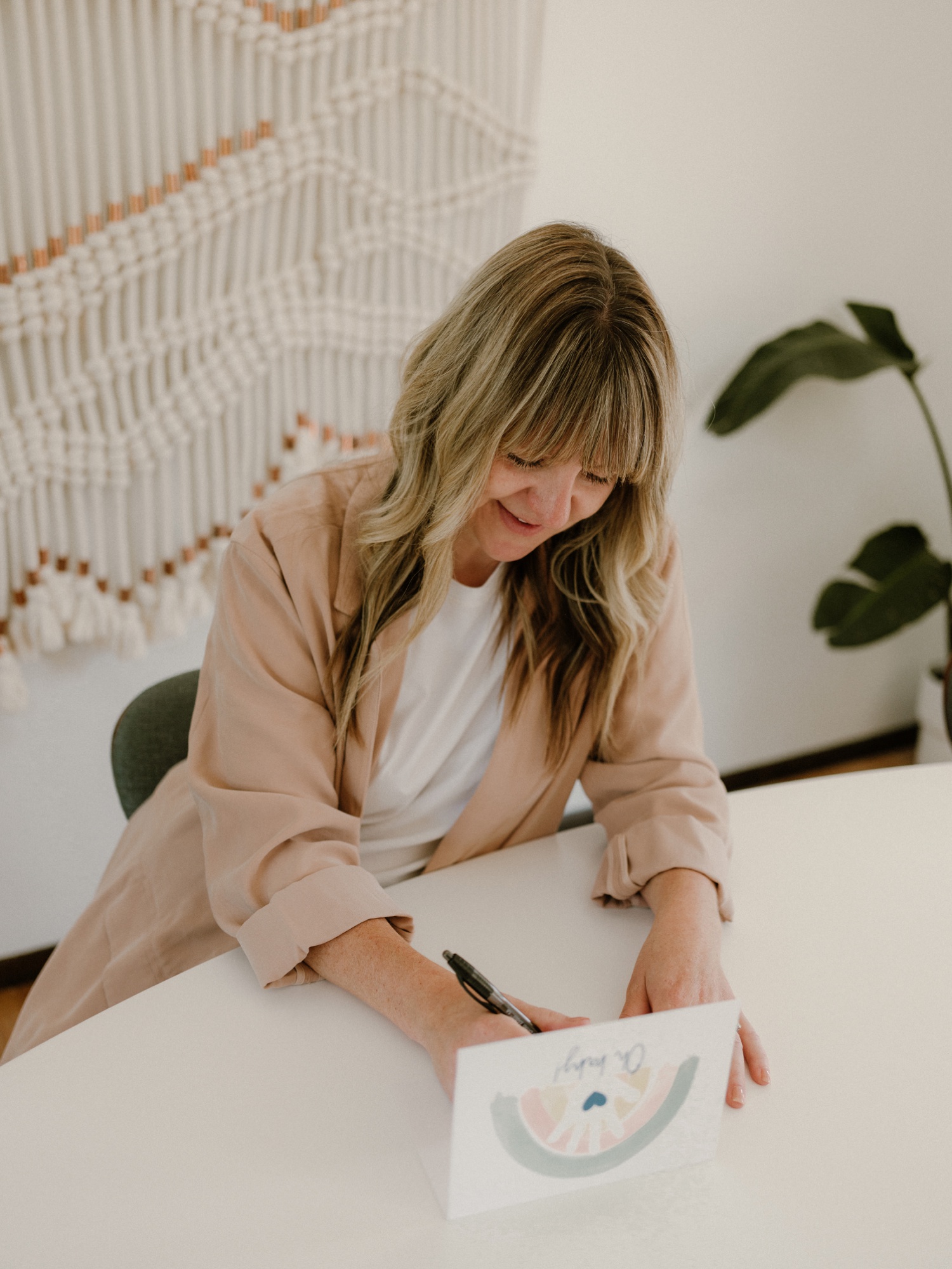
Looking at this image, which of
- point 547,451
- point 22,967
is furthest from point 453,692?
point 22,967

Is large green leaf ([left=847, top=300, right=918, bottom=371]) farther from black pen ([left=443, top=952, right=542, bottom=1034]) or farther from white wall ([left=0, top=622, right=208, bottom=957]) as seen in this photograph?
black pen ([left=443, top=952, right=542, bottom=1034])

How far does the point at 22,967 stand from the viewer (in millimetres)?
2117

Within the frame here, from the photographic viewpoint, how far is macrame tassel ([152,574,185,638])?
191 cm

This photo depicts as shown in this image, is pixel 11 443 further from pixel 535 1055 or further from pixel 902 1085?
pixel 902 1085

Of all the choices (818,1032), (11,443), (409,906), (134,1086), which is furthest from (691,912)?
(11,443)

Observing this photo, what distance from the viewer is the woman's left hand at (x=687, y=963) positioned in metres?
0.92

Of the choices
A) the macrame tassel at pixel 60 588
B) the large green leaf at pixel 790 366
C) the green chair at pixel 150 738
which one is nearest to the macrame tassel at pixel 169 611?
the macrame tassel at pixel 60 588

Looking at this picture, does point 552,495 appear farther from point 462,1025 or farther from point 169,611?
point 169,611

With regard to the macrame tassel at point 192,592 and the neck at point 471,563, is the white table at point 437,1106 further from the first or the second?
the macrame tassel at point 192,592

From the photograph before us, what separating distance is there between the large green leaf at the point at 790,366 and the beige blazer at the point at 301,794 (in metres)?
1.10

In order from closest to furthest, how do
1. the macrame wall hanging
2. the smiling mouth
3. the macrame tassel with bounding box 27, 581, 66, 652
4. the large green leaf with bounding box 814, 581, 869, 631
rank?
1. the smiling mouth
2. the macrame wall hanging
3. the macrame tassel with bounding box 27, 581, 66, 652
4. the large green leaf with bounding box 814, 581, 869, 631

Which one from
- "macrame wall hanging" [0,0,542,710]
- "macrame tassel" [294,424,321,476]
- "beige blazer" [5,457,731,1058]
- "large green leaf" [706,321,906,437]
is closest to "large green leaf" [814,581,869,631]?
"large green leaf" [706,321,906,437]

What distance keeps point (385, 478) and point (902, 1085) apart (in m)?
0.75

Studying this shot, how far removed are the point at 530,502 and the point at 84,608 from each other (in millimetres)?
1035
